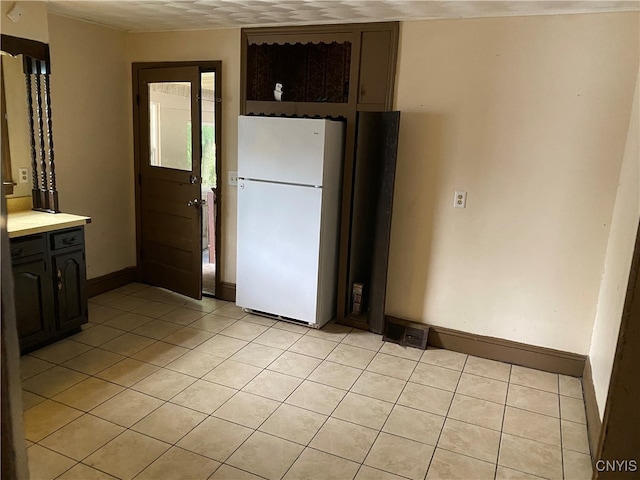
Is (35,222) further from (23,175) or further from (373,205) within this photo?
(373,205)

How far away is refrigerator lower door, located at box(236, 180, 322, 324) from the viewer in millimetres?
3600

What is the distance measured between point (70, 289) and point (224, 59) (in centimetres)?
213

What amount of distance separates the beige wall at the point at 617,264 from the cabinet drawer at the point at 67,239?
3318 mm

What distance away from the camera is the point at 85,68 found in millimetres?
3973

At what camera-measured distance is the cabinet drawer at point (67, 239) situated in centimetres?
322

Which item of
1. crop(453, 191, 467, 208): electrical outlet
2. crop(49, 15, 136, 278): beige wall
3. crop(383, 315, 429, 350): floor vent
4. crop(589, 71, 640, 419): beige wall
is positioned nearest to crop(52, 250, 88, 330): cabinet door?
crop(49, 15, 136, 278): beige wall

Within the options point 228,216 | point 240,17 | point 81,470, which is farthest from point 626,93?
point 81,470

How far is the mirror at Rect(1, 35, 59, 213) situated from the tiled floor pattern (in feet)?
3.57

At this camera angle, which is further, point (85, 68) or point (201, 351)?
point (85, 68)

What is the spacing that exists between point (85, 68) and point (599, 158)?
3874mm

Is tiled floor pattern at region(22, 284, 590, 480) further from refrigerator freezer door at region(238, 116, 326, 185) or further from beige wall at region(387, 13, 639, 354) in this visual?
refrigerator freezer door at region(238, 116, 326, 185)

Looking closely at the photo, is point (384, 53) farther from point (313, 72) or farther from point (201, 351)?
point (201, 351)

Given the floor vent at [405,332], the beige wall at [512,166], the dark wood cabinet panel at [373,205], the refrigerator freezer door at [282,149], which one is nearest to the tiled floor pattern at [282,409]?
the floor vent at [405,332]

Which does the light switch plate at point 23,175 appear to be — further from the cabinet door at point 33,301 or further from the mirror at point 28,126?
the cabinet door at point 33,301
